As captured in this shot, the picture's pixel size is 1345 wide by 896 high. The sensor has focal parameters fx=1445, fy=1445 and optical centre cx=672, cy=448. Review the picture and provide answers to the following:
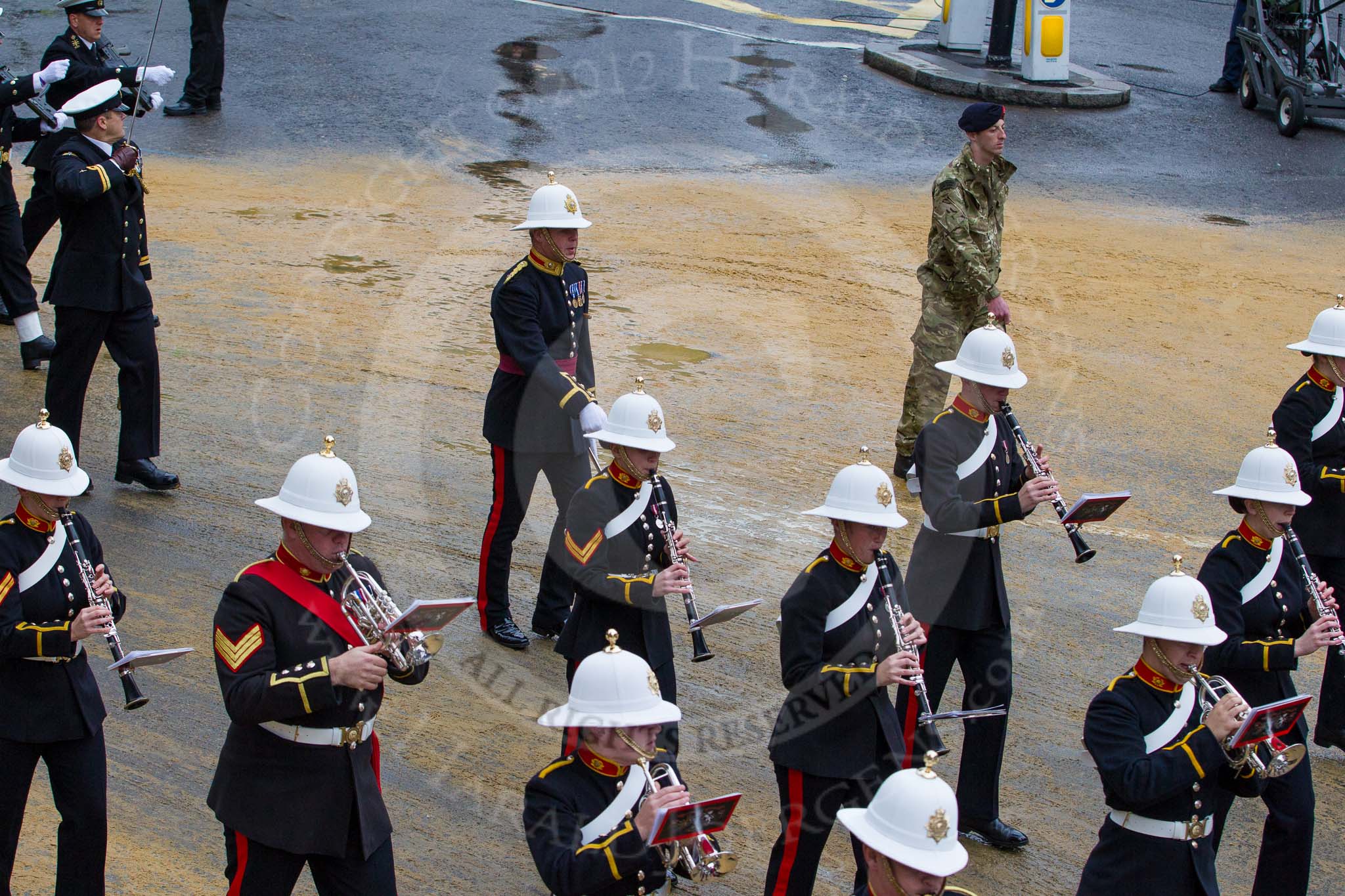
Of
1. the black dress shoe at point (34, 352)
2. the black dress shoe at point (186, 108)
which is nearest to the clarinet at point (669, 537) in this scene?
the black dress shoe at point (34, 352)

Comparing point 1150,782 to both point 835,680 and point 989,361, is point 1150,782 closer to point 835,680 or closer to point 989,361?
point 835,680

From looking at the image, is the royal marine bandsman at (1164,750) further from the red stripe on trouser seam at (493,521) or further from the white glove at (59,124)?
the white glove at (59,124)

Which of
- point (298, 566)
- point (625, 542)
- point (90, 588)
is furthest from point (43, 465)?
point (625, 542)

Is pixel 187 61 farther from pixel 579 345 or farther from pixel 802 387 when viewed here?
pixel 579 345

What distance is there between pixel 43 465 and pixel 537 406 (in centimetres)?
258

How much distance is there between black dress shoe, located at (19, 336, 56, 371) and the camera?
32.7ft

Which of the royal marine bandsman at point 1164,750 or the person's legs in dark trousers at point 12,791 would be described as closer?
the royal marine bandsman at point 1164,750

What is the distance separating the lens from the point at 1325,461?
22.6 ft

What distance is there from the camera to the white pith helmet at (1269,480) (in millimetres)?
5668

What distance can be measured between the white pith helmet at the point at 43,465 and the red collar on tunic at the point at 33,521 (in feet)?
0.31

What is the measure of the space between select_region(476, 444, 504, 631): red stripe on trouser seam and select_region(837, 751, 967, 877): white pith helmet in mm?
3878

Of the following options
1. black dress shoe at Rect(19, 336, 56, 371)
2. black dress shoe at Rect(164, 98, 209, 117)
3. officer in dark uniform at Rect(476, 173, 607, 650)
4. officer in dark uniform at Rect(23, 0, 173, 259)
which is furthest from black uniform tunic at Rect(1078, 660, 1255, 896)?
black dress shoe at Rect(164, 98, 209, 117)

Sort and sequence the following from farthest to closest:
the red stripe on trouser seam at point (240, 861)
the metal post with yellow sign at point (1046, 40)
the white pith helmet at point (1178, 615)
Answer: the metal post with yellow sign at point (1046, 40) → the white pith helmet at point (1178, 615) → the red stripe on trouser seam at point (240, 861)

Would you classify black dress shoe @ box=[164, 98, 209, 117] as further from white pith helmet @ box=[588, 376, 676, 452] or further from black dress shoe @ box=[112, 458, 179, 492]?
white pith helmet @ box=[588, 376, 676, 452]
